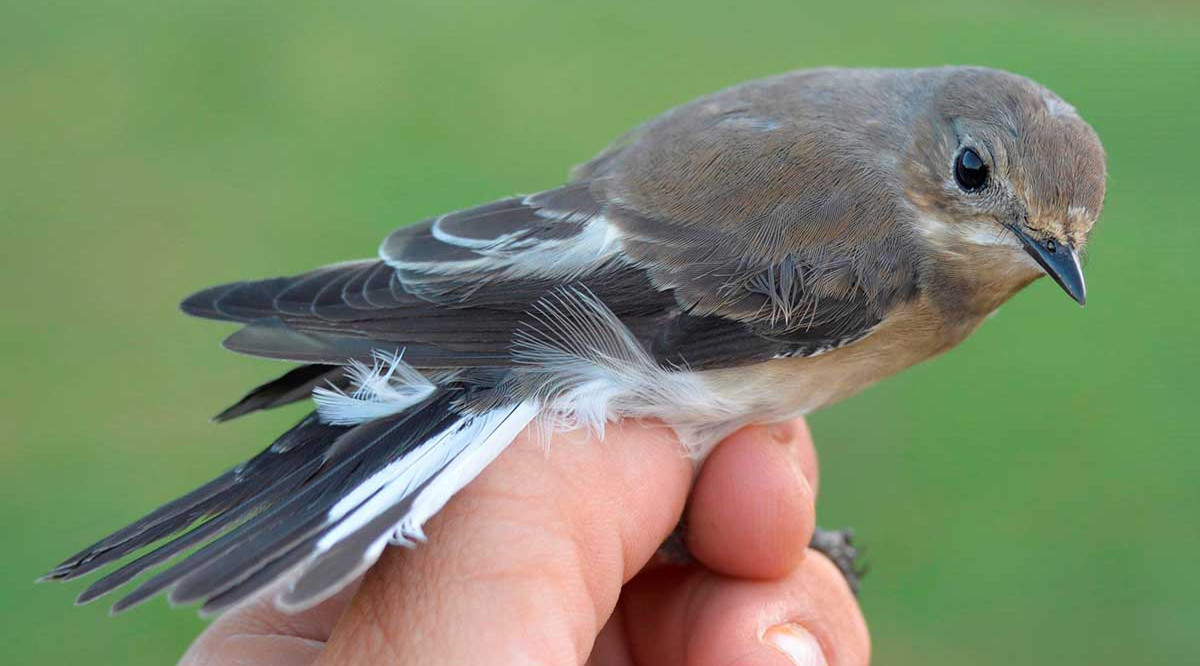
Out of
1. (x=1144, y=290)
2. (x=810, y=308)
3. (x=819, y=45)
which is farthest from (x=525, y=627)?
(x=819, y=45)

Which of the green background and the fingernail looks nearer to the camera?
the fingernail

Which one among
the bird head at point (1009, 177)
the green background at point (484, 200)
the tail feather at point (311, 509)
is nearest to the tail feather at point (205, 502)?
the tail feather at point (311, 509)

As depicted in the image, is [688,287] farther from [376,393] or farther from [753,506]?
[376,393]

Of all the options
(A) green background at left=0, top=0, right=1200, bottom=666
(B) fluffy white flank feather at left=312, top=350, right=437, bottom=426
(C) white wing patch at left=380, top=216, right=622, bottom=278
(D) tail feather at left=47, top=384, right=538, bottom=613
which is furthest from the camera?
(A) green background at left=0, top=0, right=1200, bottom=666

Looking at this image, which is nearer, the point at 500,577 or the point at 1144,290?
the point at 500,577

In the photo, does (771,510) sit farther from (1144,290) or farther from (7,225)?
(7,225)

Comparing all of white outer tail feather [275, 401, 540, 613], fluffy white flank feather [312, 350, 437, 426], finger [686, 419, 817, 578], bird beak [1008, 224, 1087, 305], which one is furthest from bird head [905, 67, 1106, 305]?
fluffy white flank feather [312, 350, 437, 426]

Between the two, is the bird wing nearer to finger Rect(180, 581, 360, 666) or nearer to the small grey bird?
the small grey bird

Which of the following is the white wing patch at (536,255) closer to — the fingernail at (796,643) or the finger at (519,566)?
the finger at (519,566)
